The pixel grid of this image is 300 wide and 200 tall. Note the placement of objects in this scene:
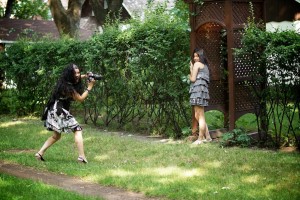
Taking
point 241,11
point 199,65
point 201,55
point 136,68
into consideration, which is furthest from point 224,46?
point 136,68

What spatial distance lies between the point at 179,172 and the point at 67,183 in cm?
178

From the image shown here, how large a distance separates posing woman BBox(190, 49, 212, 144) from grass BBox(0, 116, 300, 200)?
0.52 meters

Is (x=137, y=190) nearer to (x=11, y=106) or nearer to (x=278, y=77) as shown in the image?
(x=278, y=77)

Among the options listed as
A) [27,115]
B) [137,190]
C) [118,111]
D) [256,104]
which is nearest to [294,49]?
[256,104]

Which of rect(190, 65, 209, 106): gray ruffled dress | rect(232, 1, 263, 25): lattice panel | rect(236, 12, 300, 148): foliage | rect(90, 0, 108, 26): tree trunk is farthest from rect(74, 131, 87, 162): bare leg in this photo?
rect(90, 0, 108, 26): tree trunk

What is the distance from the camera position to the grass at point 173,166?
7.21 meters

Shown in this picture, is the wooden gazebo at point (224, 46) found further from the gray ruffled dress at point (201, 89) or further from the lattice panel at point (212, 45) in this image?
the gray ruffled dress at point (201, 89)

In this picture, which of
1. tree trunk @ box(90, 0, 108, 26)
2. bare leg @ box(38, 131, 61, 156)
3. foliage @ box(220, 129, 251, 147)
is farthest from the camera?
tree trunk @ box(90, 0, 108, 26)

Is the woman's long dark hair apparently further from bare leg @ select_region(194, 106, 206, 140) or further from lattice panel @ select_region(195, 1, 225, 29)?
bare leg @ select_region(194, 106, 206, 140)

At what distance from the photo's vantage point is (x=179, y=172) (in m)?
8.33

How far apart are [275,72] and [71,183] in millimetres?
4508

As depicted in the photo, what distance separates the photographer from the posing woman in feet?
36.1

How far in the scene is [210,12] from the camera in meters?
11.3

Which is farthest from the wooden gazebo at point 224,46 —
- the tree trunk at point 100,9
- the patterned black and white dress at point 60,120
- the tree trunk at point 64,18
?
the tree trunk at point 64,18
